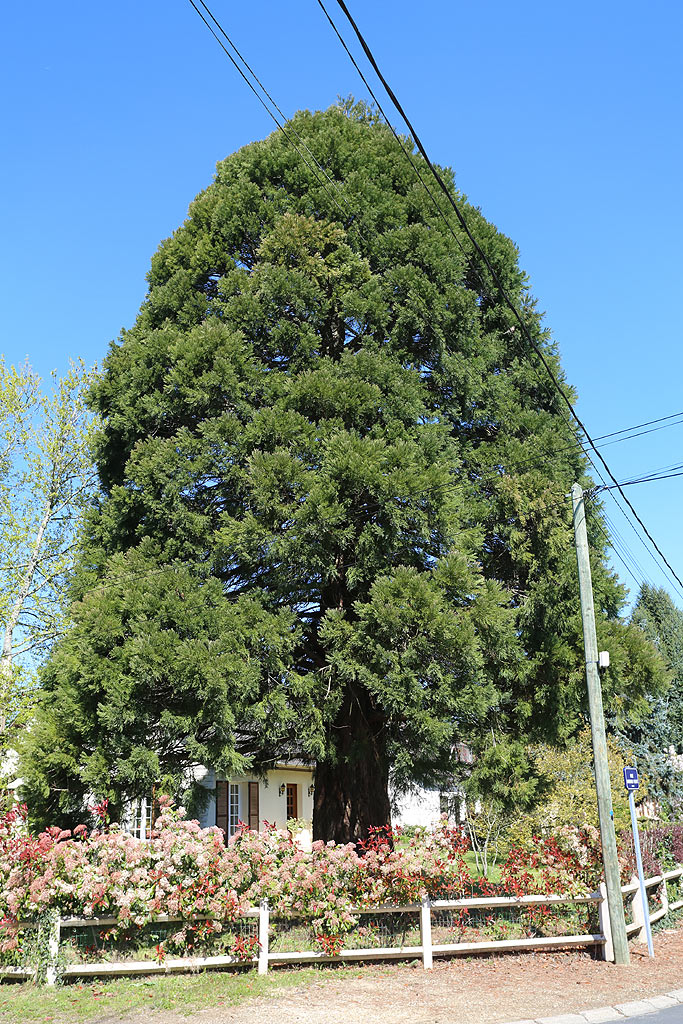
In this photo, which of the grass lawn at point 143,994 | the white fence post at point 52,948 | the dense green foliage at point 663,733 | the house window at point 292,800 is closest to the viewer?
the grass lawn at point 143,994

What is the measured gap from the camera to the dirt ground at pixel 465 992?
25.3ft

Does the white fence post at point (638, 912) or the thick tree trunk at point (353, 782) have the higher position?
the thick tree trunk at point (353, 782)

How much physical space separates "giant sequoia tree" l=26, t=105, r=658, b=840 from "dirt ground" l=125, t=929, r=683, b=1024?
268cm

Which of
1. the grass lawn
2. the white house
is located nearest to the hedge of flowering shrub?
the grass lawn

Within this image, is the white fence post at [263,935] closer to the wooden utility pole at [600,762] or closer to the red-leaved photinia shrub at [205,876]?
the red-leaved photinia shrub at [205,876]

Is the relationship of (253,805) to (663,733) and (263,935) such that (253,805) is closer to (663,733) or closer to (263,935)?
(263,935)

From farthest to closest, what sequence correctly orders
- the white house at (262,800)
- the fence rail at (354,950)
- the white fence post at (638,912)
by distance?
1. the white house at (262,800)
2. the white fence post at (638,912)
3. the fence rail at (354,950)

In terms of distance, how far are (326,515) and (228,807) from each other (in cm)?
1339

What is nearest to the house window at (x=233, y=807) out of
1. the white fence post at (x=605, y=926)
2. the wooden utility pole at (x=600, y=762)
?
the white fence post at (x=605, y=926)

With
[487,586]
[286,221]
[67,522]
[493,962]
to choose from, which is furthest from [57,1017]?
[67,522]

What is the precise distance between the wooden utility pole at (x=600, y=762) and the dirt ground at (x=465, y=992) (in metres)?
0.50

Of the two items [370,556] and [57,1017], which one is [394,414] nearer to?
[370,556]

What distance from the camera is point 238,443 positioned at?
41.6ft

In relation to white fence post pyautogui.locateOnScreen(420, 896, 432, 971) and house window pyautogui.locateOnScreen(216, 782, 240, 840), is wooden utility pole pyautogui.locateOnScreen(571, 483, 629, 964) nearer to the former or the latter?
white fence post pyautogui.locateOnScreen(420, 896, 432, 971)
